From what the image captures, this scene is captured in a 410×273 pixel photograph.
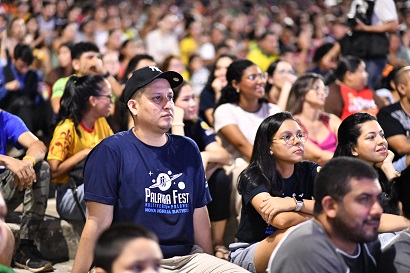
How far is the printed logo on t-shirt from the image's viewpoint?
358 centimetres

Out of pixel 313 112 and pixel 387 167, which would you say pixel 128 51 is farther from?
pixel 387 167

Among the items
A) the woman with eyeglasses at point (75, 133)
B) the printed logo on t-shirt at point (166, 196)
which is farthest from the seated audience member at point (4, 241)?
the woman with eyeglasses at point (75, 133)

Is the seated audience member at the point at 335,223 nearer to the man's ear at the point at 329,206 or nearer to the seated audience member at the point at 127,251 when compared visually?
the man's ear at the point at 329,206

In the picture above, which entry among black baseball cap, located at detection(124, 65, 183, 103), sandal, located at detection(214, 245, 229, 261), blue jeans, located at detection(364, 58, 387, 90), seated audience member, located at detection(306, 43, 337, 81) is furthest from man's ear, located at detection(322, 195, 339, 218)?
seated audience member, located at detection(306, 43, 337, 81)

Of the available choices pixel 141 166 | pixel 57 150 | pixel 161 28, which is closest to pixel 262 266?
A: pixel 141 166

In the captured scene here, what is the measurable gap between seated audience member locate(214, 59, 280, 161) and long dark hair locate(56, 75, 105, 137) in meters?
1.13

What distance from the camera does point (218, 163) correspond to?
5352mm

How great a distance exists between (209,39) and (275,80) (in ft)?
17.0

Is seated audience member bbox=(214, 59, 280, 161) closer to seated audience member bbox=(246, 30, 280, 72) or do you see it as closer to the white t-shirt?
the white t-shirt

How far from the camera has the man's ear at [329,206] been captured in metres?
2.73

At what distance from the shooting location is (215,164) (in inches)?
211

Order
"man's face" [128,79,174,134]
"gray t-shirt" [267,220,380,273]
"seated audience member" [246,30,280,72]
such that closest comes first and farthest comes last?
"gray t-shirt" [267,220,380,273] → "man's face" [128,79,174,134] → "seated audience member" [246,30,280,72]

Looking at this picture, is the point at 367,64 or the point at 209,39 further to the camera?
the point at 209,39

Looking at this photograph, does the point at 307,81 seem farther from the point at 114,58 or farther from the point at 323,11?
the point at 323,11
